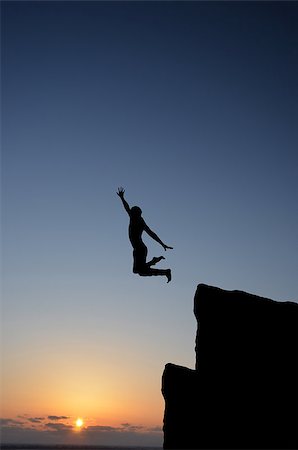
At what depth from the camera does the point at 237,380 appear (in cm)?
1068

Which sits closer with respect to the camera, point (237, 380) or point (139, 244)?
point (237, 380)

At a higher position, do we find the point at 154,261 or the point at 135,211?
the point at 135,211

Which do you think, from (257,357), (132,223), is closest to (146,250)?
(132,223)

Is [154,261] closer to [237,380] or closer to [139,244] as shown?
[139,244]

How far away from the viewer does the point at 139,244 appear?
13.9 meters

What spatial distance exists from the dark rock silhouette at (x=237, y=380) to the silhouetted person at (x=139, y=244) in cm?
192

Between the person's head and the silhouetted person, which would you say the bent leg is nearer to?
the silhouetted person

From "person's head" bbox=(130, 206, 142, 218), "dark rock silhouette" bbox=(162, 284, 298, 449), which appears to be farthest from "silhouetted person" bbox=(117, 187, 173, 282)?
"dark rock silhouette" bbox=(162, 284, 298, 449)

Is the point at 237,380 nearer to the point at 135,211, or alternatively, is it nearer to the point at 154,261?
the point at 154,261

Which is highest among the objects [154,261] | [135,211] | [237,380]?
[135,211]

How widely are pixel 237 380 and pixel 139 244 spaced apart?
5.23 metres

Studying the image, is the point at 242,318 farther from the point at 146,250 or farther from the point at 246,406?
the point at 146,250

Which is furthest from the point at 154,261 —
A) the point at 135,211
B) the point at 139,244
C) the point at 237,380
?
the point at 237,380

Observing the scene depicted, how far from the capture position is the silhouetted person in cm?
1380
